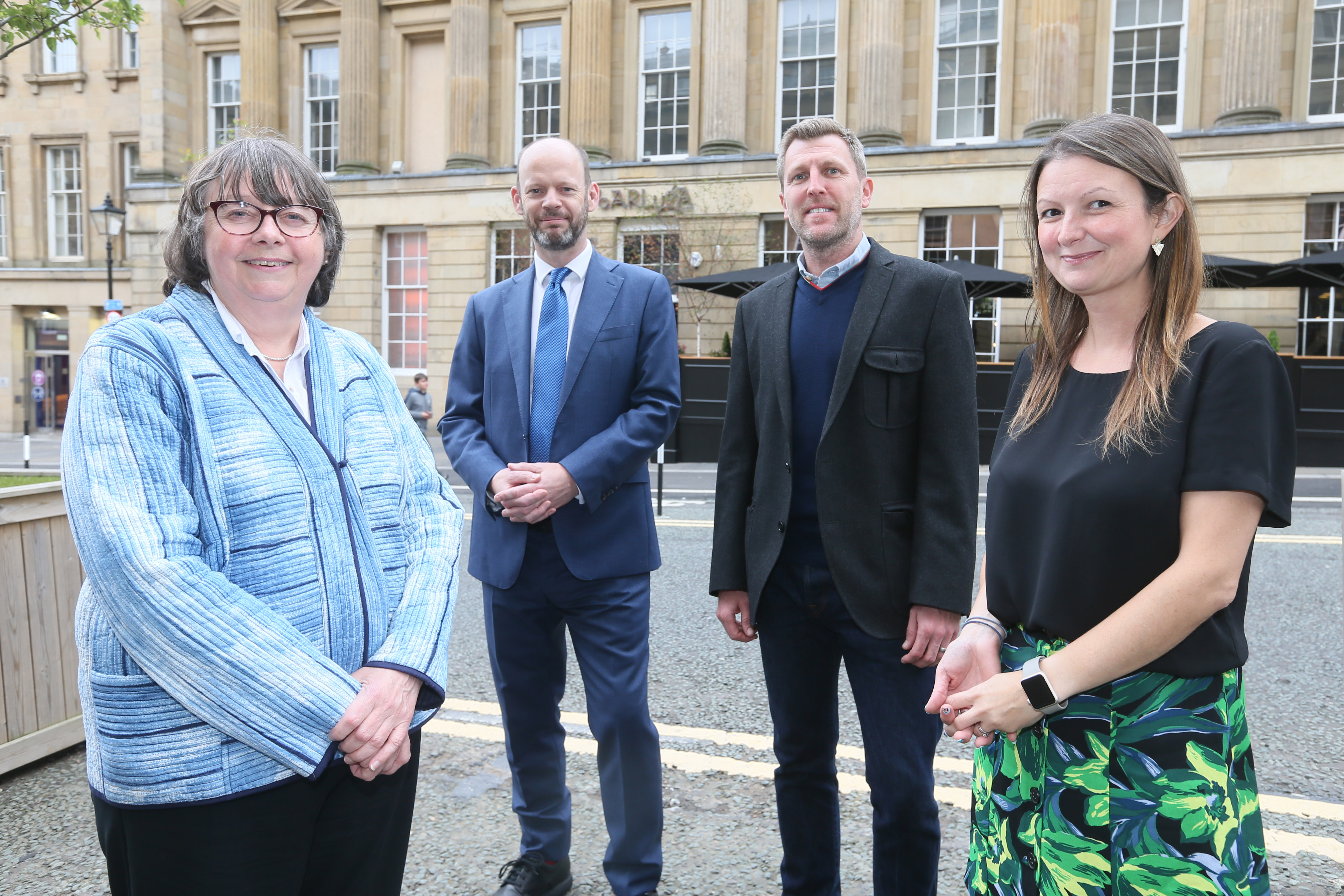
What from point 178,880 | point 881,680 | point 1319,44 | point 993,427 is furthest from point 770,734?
point 1319,44

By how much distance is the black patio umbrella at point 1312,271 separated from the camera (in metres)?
14.0

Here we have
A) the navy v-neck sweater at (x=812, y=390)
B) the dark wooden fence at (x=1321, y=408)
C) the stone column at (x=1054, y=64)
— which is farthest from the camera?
the stone column at (x=1054, y=64)

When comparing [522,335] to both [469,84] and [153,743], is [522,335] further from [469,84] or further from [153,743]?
[469,84]

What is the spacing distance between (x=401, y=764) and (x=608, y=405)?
4.55ft

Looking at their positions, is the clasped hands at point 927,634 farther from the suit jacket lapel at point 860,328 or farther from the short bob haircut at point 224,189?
the short bob haircut at point 224,189

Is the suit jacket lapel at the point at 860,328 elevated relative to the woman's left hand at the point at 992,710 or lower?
elevated

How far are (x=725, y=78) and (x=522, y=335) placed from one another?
20086 mm

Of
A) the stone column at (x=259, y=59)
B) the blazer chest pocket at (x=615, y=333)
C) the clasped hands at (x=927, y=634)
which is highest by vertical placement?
the stone column at (x=259, y=59)

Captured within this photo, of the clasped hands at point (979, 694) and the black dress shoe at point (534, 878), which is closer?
the clasped hands at point (979, 694)

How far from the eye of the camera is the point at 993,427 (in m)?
15.4

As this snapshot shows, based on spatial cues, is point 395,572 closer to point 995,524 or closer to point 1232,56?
point 995,524

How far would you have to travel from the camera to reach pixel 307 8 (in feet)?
81.4

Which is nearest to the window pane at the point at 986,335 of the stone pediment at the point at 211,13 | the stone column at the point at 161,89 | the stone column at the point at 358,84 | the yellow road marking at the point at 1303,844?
the stone column at the point at 358,84

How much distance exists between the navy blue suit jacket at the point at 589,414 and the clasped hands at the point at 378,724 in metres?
1.06
